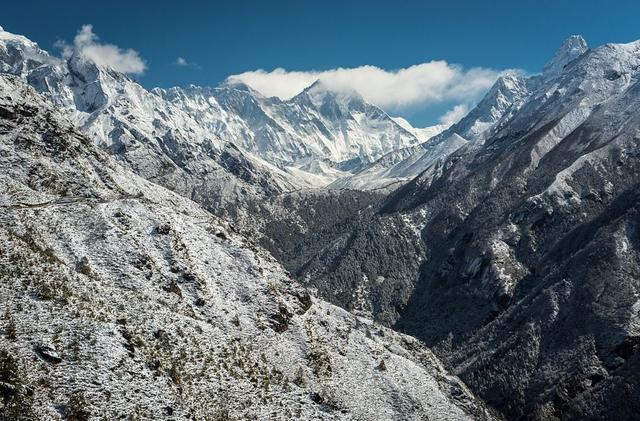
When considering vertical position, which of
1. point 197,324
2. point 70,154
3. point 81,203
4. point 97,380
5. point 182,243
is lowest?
point 97,380

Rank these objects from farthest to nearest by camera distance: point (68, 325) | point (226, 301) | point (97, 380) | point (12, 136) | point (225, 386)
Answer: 1. point (12, 136)
2. point (226, 301)
3. point (225, 386)
4. point (68, 325)
5. point (97, 380)

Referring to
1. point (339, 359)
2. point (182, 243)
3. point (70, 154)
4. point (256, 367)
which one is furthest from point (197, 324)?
point (70, 154)

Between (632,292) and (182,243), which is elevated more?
(632,292)

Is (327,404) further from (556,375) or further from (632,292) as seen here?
(632,292)

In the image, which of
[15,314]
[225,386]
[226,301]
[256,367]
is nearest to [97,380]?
[15,314]

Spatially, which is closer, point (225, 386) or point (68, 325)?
point (68, 325)

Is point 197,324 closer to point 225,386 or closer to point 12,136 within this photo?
point 225,386

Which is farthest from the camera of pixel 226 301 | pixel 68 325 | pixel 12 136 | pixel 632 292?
pixel 632 292
